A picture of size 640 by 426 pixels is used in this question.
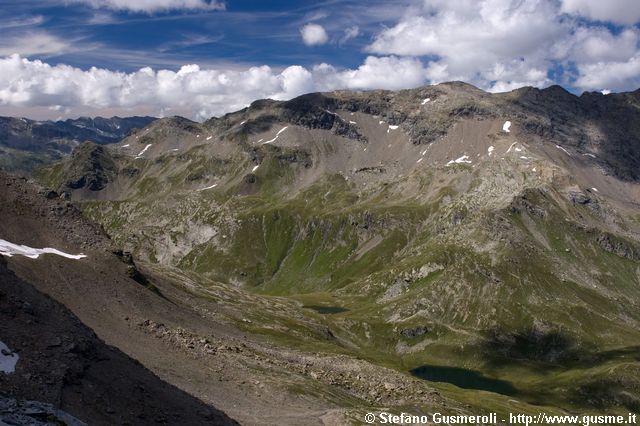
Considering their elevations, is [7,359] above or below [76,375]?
above

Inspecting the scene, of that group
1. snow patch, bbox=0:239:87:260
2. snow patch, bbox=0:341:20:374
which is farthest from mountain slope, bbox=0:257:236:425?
snow patch, bbox=0:239:87:260

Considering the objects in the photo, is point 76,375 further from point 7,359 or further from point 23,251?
point 23,251

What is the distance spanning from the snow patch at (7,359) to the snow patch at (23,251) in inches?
1947

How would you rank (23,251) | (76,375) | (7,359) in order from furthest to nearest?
(23,251) < (76,375) < (7,359)

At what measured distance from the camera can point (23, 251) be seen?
283ft

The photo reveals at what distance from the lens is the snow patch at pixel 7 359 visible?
3801 cm

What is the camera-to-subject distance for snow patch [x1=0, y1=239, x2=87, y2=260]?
8500 centimetres

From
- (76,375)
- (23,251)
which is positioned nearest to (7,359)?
(76,375)

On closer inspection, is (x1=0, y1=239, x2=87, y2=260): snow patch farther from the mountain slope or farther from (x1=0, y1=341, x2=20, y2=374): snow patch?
(x1=0, y1=341, x2=20, y2=374): snow patch

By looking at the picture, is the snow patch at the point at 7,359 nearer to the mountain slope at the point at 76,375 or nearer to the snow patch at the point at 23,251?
the mountain slope at the point at 76,375

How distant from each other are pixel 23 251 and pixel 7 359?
53.0m

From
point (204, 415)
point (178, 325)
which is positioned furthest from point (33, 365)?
point (178, 325)

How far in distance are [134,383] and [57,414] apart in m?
17.1

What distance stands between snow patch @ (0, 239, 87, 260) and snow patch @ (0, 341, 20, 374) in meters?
49.5
